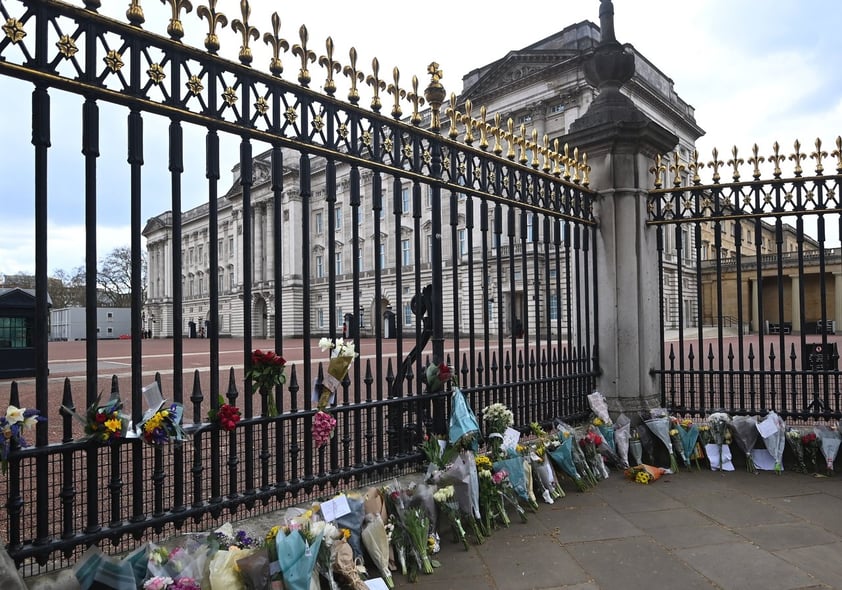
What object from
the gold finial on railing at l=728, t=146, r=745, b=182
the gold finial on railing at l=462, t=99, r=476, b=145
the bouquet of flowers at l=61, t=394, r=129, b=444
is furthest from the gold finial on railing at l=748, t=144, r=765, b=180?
the bouquet of flowers at l=61, t=394, r=129, b=444

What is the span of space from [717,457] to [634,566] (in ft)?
8.45

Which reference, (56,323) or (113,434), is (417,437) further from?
(56,323)

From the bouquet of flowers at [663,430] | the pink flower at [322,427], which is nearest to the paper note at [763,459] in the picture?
the bouquet of flowers at [663,430]

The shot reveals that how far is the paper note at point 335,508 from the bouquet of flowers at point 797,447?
4.32 m

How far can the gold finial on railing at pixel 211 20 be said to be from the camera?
3.10 metres

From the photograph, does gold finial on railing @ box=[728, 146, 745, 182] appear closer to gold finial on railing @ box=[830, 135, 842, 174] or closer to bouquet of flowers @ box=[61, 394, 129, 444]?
gold finial on railing @ box=[830, 135, 842, 174]

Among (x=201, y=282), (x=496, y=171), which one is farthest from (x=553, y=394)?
(x=201, y=282)

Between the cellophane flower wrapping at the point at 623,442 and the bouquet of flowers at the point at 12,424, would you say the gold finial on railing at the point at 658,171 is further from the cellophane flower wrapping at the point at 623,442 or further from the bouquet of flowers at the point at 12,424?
the bouquet of flowers at the point at 12,424

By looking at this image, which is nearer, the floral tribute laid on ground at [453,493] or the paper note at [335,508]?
the floral tribute laid on ground at [453,493]

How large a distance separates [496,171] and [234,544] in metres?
3.59

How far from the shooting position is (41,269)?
8.36 feet

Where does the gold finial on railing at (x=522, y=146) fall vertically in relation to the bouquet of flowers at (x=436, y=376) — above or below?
above

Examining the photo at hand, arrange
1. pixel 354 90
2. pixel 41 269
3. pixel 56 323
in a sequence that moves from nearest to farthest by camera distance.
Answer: pixel 41 269 → pixel 354 90 → pixel 56 323

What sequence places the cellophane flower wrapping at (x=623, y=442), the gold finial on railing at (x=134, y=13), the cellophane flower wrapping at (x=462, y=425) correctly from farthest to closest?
the cellophane flower wrapping at (x=623, y=442) → the cellophane flower wrapping at (x=462, y=425) → the gold finial on railing at (x=134, y=13)
